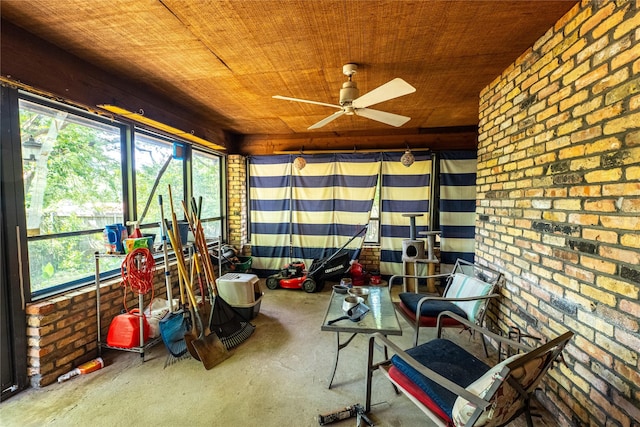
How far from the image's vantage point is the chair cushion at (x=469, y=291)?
224 centimetres

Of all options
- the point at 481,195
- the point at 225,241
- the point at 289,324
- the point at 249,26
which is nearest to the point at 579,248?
the point at 481,195

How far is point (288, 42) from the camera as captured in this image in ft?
6.41

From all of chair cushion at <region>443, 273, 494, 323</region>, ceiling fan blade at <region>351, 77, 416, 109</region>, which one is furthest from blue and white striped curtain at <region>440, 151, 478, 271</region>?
ceiling fan blade at <region>351, 77, 416, 109</region>

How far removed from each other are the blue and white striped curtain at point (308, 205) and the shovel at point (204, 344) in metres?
2.35

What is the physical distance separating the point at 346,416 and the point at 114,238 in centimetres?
233

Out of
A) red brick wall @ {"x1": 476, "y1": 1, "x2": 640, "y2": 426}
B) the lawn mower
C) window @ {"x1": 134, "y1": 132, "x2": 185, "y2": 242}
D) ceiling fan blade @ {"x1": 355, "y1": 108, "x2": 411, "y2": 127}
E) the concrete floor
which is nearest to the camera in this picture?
red brick wall @ {"x1": 476, "y1": 1, "x2": 640, "y2": 426}

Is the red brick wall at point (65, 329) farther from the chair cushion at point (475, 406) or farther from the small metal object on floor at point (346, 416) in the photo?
the chair cushion at point (475, 406)

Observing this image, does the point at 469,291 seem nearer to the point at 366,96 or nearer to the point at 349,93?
the point at 366,96

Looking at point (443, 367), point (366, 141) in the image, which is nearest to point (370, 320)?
point (443, 367)

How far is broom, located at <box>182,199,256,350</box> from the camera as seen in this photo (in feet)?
8.45

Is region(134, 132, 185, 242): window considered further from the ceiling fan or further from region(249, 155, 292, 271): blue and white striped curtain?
the ceiling fan

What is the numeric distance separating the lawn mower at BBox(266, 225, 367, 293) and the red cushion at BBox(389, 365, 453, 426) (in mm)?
2550

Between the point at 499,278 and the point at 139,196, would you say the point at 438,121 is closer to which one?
the point at 499,278

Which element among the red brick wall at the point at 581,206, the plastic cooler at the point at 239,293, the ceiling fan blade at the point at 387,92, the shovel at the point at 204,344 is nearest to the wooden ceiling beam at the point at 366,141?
the red brick wall at the point at 581,206
